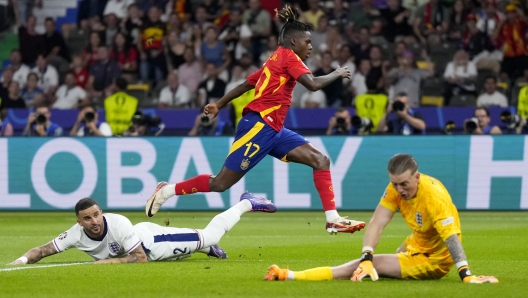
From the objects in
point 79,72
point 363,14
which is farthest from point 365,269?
point 79,72

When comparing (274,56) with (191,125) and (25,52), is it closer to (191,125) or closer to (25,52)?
(191,125)

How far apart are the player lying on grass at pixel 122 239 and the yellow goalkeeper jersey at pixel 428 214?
278cm

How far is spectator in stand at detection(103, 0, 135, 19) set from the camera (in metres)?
24.2

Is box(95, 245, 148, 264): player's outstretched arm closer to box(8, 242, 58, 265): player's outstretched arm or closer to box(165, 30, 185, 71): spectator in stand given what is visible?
box(8, 242, 58, 265): player's outstretched arm

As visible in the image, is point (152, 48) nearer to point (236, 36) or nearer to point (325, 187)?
point (236, 36)

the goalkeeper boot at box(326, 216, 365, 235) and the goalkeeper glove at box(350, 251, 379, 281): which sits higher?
the goalkeeper glove at box(350, 251, 379, 281)

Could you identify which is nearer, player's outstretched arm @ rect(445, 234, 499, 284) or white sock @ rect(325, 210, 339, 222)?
player's outstretched arm @ rect(445, 234, 499, 284)

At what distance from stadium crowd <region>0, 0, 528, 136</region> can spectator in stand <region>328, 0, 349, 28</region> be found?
29mm

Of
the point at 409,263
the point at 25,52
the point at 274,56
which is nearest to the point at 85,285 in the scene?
the point at 409,263

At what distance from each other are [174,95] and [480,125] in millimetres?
6865

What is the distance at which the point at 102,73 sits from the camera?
22.5 m

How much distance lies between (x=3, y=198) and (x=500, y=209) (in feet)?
28.6

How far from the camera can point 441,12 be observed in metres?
22.4

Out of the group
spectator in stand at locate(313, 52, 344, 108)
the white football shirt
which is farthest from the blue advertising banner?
the white football shirt
